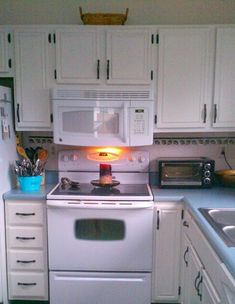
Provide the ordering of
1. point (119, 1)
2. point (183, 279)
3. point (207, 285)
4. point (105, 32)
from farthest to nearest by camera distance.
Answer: point (119, 1), point (105, 32), point (183, 279), point (207, 285)

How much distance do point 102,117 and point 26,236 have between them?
1.07 metres

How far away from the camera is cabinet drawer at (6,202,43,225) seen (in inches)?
82.0

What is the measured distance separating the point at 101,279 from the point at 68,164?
970 millimetres

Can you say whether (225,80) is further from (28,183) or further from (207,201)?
(28,183)

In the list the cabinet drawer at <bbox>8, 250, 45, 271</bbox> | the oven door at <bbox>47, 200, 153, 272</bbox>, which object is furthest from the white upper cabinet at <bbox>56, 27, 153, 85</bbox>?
the cabinet drawer at <bbox>8, 250, 45, 271</bbox>

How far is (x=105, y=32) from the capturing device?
7.02 feet

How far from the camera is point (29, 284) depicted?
83.9 inches

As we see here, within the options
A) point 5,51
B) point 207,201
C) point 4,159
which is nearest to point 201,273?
point 207,201

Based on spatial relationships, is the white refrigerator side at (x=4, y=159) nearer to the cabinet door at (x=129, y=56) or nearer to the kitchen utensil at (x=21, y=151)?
the kitchen utensil at (x=21, y=151)

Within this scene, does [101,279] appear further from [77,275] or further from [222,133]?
[222,133]

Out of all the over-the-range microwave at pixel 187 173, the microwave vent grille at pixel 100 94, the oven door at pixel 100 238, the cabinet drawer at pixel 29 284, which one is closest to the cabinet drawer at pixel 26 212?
the oven door at pixel 100 238

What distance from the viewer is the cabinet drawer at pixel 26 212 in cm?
208

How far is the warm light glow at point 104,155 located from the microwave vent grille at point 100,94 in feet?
1.66

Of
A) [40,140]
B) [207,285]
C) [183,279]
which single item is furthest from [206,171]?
[40,140]
